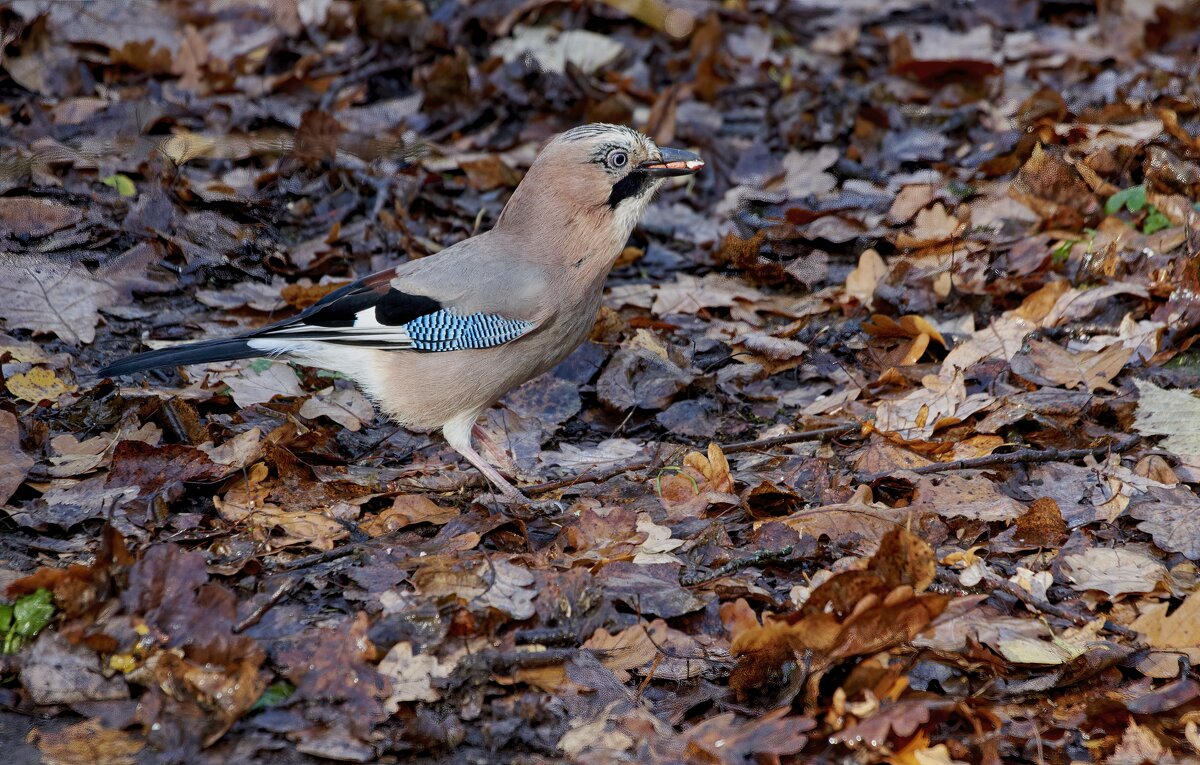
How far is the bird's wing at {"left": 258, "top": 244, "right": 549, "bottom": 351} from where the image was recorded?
4773mm

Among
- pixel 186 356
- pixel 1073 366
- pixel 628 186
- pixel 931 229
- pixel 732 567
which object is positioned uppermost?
pixel 628 186

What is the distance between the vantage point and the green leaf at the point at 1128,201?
19.2ft

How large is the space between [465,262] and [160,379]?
1.42 metres

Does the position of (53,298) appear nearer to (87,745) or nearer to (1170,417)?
(87,745)

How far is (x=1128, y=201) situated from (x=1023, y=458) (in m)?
2.30

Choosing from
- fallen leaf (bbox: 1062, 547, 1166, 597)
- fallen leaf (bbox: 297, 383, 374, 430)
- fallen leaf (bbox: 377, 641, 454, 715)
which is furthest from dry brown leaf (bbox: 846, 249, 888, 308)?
fallen leaf (bbox: 377, 641, 454, 715)

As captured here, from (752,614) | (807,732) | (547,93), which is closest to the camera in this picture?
(807,732)

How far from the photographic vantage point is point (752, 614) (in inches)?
128

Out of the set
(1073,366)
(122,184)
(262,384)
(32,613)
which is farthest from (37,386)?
(1073,366)

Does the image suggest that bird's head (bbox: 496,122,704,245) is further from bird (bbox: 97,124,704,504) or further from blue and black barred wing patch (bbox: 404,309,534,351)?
blue and black barred wing patch (bbox: 404,309,534,351)

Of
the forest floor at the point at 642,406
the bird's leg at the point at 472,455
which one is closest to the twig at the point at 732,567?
the forest floor at the point at 642,406

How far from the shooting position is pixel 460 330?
478cm

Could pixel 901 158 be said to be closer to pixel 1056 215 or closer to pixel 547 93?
pixel 1056 215

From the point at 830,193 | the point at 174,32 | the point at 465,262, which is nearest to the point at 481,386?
the point at 465,262
